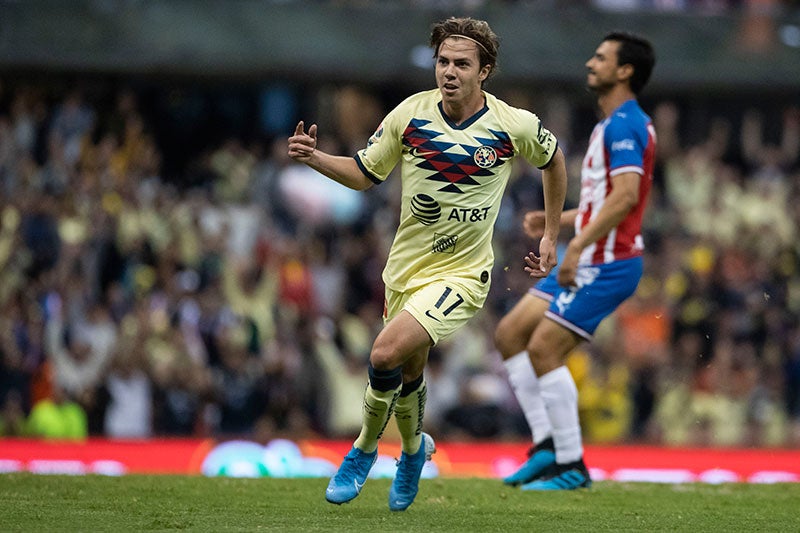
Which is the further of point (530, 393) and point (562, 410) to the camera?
point (530, 393)

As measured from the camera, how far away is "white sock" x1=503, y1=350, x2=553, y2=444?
10352 millimetres

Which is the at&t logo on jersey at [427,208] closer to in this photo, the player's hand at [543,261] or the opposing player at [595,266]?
the player's hand at [543,261]

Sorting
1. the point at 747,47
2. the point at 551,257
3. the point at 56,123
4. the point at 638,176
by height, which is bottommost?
the point at 551,257

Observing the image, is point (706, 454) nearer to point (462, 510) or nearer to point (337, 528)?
point (462, 510)

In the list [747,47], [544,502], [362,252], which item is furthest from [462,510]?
[747,47]

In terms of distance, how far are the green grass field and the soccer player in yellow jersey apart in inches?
18.1

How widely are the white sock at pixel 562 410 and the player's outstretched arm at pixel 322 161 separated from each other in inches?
93.8

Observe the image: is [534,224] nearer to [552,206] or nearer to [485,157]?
[552,206]

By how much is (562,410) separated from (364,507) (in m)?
1.85

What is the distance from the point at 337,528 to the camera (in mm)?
7809

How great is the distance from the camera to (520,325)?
10266 millimetres

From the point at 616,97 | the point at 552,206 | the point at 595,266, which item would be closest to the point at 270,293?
the point at 595,266

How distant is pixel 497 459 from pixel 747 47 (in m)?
9.19

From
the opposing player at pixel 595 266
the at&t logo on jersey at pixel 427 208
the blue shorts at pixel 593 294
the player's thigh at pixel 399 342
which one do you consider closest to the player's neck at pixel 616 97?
the opposing player at pixel 595 266
